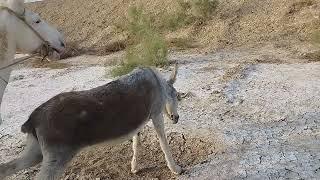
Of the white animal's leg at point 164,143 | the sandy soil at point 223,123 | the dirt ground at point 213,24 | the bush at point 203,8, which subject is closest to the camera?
the white animal's leg at point 164,143

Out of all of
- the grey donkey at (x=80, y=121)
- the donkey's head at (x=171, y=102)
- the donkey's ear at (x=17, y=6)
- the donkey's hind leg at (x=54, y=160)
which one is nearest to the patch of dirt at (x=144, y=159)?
the donkey's head at (x=171, y=102)

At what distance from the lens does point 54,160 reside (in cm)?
505

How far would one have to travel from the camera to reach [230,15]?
1392 cm

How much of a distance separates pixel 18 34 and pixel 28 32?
12 cm

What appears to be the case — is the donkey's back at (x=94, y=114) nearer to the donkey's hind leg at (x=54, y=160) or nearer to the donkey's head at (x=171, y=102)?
the donkey's hind leg at (x=54, y=160)

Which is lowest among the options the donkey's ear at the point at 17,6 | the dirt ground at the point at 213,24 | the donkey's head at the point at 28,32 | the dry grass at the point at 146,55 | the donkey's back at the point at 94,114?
the dirt ground at the point at 213,24

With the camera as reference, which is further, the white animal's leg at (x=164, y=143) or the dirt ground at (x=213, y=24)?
the dirt ground at (x=213, y=24)

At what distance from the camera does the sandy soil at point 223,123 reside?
255 inches

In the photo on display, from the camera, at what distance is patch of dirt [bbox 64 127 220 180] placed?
6605mm

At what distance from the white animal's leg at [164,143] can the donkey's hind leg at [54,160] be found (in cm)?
150

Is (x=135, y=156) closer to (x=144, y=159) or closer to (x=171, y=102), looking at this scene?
(x=144, y=159)

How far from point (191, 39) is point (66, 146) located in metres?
8.29

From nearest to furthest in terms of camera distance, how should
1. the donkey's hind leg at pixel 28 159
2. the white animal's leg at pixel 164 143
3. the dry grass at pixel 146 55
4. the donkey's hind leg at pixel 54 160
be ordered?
the donkey's hind leg at pixel 54 160 → the donkey's hind leg at pixel 28 159 → the white animal's leg at pixel 164 143 → the dry grass at pixel 146 55

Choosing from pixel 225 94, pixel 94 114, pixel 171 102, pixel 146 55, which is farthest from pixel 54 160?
pixel 146 55
